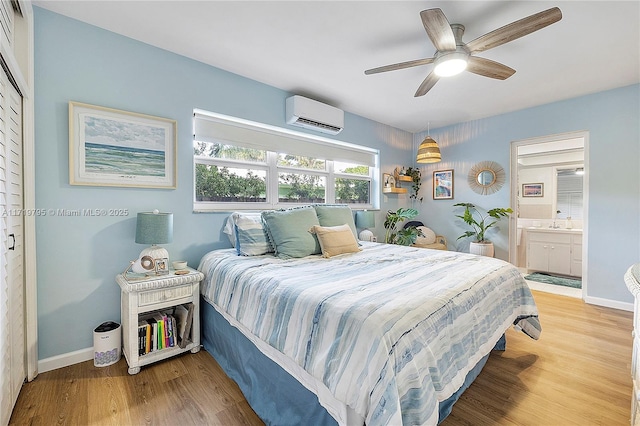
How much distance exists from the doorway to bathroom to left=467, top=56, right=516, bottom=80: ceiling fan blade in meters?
2.20

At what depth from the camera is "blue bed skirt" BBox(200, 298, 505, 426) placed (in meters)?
1.34

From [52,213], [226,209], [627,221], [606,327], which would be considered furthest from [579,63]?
[52,213]

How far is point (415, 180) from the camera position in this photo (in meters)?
5.08

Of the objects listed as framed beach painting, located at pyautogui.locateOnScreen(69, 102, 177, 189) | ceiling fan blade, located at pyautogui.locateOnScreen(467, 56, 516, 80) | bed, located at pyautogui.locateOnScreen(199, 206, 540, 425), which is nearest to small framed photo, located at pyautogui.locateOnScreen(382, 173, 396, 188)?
ceiling fan blade, located at pyautogui.locateOnScreen(467, 56, 516, 80)

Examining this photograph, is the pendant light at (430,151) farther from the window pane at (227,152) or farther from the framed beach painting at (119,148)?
the framed beach painting at (119,148)

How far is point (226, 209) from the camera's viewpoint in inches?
115

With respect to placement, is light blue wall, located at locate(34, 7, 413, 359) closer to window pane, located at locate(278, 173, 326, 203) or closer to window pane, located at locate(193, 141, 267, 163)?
window pane, located at locate(193, 141, 267, 163)

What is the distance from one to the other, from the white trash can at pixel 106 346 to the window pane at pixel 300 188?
1996 millimetres

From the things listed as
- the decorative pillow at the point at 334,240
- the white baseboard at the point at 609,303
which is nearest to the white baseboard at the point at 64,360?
the decorative pillow at the point at 334,240

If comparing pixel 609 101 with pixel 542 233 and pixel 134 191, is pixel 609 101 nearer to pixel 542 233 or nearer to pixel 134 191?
pixel 542 233

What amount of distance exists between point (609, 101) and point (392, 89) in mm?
2578

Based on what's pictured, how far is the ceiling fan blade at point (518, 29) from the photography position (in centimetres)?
161

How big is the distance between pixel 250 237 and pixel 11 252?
142cm

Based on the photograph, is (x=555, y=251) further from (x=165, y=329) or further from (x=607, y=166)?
(x=165, y=329)
